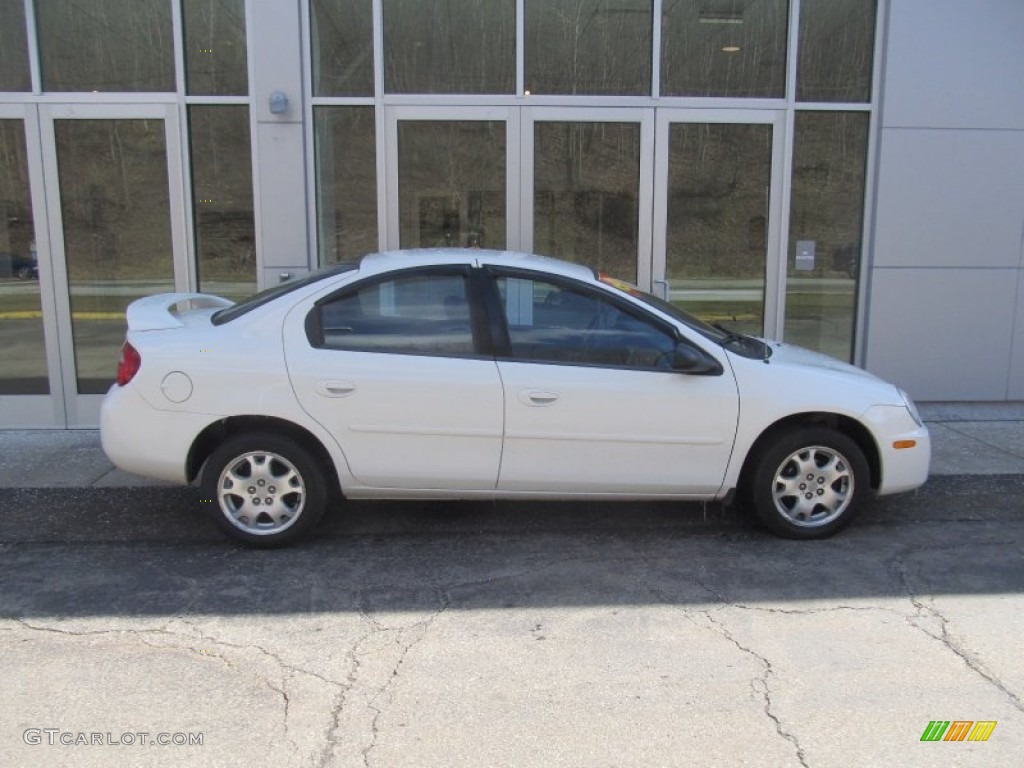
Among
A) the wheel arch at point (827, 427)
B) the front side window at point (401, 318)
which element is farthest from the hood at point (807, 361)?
the front side window at point (401, 318)

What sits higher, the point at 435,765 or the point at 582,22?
the point at 582,22

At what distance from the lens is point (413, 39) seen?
25.5 ft

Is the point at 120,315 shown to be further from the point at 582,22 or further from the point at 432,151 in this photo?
the point at 582,22

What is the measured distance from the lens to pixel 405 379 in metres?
4.61

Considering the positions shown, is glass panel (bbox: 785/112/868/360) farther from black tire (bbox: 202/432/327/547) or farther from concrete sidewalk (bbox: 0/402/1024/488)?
black tire (bbox: 202/432/327/547)

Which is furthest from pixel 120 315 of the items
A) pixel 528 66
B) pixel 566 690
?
pixel 566 690

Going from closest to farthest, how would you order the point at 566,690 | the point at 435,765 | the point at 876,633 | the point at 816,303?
A: the point at 435,765 < the point at 566,690 < the point at 876,633 < the point at 816,303

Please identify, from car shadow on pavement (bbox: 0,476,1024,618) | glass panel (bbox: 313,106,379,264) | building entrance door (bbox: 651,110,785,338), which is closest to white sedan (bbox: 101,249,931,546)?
car shadow on pavement (bbox: 0,476,1024,618)

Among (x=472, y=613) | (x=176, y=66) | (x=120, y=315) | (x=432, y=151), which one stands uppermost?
(x=176, y=66)

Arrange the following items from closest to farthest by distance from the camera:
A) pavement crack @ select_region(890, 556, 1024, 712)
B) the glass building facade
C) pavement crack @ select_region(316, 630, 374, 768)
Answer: pavement crack @ select_region(316, 630, 374, 768) < pavement crack @ select_region(890, 556, 1024, 712) < the glass building facade

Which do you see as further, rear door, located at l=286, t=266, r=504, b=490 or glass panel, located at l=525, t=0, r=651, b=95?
glass panel, located at l=525, t=0, r=651, b=95

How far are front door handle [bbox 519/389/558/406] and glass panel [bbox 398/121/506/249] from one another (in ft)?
12.2

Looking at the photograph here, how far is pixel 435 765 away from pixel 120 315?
6.26 meters

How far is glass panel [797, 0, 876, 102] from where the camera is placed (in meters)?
7.94
